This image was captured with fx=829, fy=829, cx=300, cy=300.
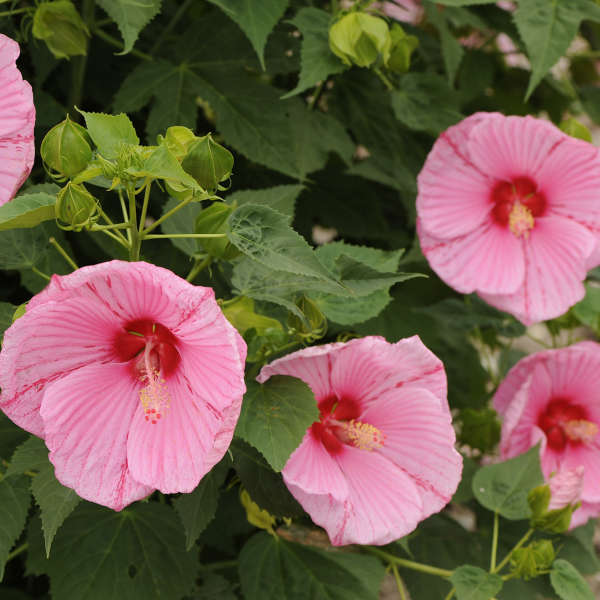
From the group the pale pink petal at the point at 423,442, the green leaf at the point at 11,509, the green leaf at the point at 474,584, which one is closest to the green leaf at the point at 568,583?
the green leaf at the point at 474,584

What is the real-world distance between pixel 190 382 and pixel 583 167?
793 mm

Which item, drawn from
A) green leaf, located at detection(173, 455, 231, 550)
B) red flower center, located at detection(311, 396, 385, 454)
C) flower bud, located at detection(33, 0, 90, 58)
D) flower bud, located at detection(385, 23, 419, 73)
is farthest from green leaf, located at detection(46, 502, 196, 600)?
flower bud, located at detection(385, 23, 419, 73)

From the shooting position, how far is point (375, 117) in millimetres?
1514

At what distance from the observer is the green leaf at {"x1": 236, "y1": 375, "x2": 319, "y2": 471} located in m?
0.95

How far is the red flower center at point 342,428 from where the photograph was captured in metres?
1.10

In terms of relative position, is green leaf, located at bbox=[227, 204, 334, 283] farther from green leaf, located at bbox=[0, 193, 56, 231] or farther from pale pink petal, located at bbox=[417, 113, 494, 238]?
pale pink petal, located at bbox=[417, 113, 494, 238]

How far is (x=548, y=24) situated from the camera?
1290 mm

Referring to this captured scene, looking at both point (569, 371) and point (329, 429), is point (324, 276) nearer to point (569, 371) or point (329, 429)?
point (329, 429)

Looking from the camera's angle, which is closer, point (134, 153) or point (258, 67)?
point (134, 153)

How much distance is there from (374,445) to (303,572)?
333 millimetres

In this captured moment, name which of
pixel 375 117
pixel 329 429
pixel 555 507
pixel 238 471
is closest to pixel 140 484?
pixel 238 471

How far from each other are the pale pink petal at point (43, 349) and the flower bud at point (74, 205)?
0.08m

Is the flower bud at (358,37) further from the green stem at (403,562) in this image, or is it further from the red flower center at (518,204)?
the green stem at (403,562)

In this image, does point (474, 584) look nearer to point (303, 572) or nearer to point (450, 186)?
point (303, 572)
